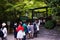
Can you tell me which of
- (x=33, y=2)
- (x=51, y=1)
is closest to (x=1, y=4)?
(x=33, y=2)

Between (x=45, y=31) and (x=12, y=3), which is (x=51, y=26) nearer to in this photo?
(x=45, y=31)

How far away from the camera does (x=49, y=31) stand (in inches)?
942

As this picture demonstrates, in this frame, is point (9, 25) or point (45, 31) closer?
point (45, 31)

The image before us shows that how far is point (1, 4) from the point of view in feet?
79.4

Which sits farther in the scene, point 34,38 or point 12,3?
point 12,3

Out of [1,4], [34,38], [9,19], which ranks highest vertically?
[1,4]

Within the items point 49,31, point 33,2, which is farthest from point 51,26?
point 33,2

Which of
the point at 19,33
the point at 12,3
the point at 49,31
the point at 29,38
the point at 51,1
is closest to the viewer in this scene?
the point at 19,33

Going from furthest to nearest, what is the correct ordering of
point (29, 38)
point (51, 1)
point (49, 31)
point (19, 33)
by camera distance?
point (49, 31)
point (29, 38)
point (51, 1)
point (19, 33)

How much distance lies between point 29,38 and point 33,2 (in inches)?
303

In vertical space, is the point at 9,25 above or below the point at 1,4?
below

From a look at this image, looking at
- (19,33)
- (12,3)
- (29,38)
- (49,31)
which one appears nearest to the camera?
(19,33)

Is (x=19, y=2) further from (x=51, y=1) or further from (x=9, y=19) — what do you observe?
(x=51, y=1)

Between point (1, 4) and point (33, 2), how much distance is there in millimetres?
4433
